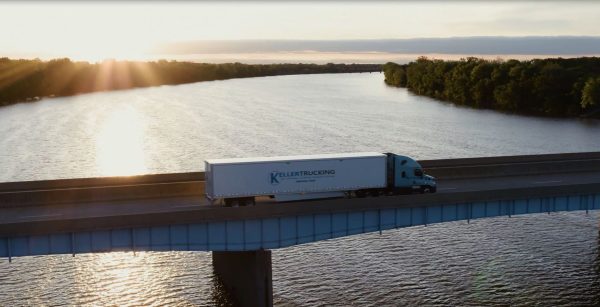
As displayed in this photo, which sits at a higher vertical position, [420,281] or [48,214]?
[48,214]

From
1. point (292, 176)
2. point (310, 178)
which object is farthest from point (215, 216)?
point (310, 178)

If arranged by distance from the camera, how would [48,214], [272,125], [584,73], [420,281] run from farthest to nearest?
1. [584,73]
2. [272,125]
3. [420,281]
4. [48,214]

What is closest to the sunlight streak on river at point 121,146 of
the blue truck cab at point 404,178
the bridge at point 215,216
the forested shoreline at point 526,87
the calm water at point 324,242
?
the calm water at point 324,242

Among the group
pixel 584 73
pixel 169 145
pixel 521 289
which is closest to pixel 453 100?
pixel 584 73

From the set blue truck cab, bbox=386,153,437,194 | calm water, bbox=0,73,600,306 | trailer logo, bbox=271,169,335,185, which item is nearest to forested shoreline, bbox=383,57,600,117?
calm water, bbox=0,73,600,306

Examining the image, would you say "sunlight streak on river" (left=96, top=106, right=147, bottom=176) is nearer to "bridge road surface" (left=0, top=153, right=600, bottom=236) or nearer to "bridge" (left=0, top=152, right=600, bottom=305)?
"bridge" (left=0, top=152, right=600, bottom=305)

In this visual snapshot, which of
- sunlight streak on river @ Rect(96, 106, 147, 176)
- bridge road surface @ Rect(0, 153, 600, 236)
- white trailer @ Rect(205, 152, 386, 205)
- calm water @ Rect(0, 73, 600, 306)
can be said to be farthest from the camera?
sunlight streak on river @ Rect(96, 106, 147, 176)

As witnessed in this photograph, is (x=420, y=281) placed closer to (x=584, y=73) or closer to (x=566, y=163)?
(x=566, y=163)
